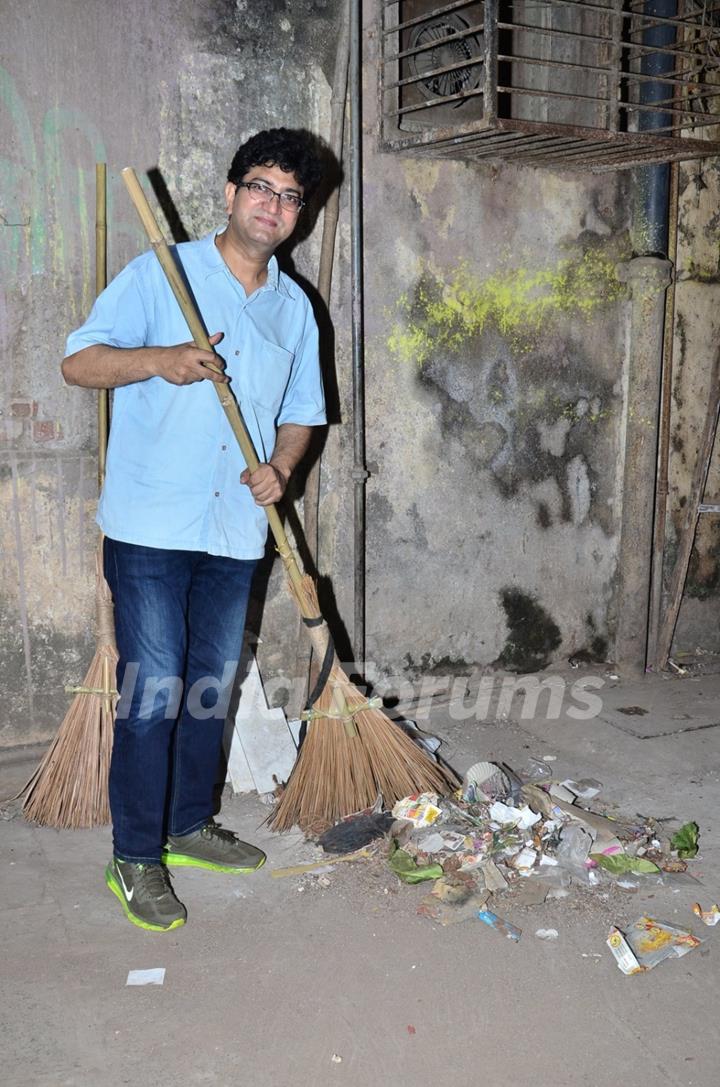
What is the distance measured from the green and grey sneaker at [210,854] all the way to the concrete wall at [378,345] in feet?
2.80

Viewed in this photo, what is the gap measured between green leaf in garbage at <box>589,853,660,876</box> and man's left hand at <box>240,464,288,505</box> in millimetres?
1369

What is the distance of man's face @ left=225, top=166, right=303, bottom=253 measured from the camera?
2.39 metres

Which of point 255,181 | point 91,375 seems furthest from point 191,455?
point 255,181

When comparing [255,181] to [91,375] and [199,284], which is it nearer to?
[199,284]

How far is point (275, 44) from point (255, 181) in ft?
4.01

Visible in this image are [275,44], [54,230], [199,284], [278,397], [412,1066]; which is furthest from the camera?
[275,44]

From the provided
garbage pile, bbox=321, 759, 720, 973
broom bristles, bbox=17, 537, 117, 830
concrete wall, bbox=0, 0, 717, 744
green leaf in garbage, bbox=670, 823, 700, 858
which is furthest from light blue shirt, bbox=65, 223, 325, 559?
green leaf in garbage, bbox=670, 823, 700, 858

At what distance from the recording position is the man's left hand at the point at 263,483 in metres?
2.47

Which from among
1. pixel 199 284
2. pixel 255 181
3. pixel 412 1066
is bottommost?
pixel 412 1066

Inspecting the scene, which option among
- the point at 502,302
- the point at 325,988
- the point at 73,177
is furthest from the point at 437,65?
the point at 325,988

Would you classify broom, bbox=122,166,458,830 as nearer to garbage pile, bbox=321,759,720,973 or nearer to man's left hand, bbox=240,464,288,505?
garbage pile, bbox=321,759,720,973

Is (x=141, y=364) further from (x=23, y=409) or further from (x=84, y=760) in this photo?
(x=84, y=760)

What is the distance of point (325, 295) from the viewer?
3492 millimetres

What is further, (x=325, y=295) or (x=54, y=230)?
(x=325, y=295)
